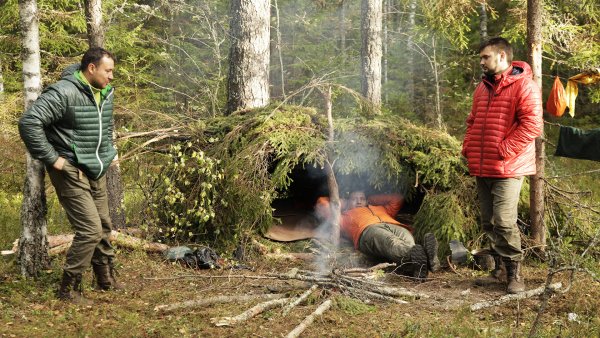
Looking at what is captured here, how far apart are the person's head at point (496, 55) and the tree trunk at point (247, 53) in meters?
3.70

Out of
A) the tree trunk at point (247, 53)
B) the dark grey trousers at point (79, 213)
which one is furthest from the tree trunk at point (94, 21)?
the dark grey trousers at point (79, 213)

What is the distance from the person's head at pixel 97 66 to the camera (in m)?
5.21

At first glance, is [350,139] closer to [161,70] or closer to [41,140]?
[41,140]

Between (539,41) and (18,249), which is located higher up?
(539,41)

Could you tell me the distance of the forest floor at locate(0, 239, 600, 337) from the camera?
447 centimetres

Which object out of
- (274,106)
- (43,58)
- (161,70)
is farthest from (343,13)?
(274,106)

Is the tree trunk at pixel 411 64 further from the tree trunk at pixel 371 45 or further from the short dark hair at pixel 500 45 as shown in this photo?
the short dark hair at pixel 500 45

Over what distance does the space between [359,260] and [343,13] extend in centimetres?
1804

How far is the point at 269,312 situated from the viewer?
16.1 ft

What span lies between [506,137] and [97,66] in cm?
391

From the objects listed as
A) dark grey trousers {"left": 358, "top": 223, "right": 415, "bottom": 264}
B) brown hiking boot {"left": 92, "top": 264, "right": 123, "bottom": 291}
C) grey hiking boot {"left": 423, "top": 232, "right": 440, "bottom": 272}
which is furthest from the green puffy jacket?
grey hiking boot {"left": 423, "top": 232, "right": 440, "bottom": 272}

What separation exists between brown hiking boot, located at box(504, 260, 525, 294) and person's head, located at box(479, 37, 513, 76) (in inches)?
75.1

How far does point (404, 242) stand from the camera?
6680 millimetres

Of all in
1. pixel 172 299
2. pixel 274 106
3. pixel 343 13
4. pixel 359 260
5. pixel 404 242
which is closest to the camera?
pixel 172 299
